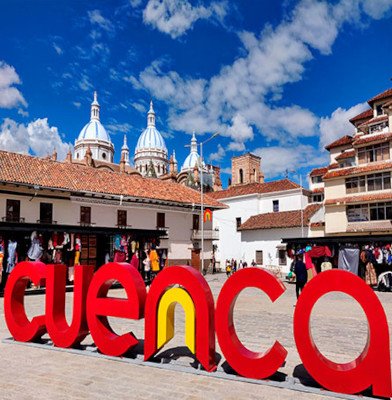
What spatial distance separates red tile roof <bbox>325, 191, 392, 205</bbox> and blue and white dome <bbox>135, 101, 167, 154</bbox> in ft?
267

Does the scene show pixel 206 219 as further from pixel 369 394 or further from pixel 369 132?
pixel 369 394

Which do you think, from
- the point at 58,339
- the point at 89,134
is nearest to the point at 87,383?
the point at 58,339

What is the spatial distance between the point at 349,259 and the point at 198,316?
67.4ft

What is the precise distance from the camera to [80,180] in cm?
3144

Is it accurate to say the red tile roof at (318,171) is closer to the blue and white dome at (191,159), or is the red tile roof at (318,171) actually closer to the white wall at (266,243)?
the white wall at (266,243)

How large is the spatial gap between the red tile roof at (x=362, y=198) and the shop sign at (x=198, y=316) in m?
30.2

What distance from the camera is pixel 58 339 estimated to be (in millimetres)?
8695

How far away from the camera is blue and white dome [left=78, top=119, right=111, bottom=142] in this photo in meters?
103

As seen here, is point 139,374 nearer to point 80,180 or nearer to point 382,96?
point 80,180

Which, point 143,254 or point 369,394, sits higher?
point 143,254

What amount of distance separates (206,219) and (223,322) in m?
29.9

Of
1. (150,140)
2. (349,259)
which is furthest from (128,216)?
(150,140)

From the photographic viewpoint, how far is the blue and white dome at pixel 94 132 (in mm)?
102875

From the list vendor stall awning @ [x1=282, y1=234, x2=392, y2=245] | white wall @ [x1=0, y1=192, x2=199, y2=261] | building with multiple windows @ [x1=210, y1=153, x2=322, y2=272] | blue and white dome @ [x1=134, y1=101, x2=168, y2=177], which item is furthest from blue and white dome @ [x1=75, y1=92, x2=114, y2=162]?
vendor stall awning @ [x1=282, y1=234, x2=392, y2=245]
